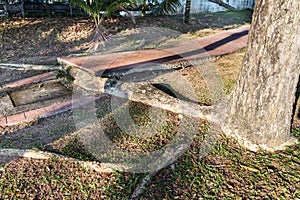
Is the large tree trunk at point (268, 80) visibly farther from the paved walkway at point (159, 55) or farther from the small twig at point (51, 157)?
the paved walkway at point (159, 55)

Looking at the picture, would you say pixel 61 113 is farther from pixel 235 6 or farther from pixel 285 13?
pixel 235 6

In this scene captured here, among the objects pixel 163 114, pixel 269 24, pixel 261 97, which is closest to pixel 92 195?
pixel 163 114

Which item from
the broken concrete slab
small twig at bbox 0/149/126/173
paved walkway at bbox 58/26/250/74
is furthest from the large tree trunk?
the broken concrete slab

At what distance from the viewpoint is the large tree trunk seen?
84.8 inches

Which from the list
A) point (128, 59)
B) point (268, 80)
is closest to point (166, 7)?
point (128, 59)

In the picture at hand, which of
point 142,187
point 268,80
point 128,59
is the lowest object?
point 142,187

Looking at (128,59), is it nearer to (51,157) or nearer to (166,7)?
(51,157)

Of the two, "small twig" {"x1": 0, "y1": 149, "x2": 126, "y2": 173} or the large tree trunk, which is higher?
the large tree trunk

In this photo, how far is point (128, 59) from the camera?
198 inches

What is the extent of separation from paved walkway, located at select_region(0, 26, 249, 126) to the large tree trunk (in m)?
2.06

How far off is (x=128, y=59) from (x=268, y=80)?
3109 millimetres

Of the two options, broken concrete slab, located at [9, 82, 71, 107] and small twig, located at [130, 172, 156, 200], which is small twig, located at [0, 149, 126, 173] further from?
broken concrete slab, located at [9, 82, 71, 107]

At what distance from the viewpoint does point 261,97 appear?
7.89 feet

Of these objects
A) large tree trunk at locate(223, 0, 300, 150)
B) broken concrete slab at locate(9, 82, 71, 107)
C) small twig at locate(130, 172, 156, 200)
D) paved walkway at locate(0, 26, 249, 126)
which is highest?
large tree trunk at locate(223, 0, 300, 150)
